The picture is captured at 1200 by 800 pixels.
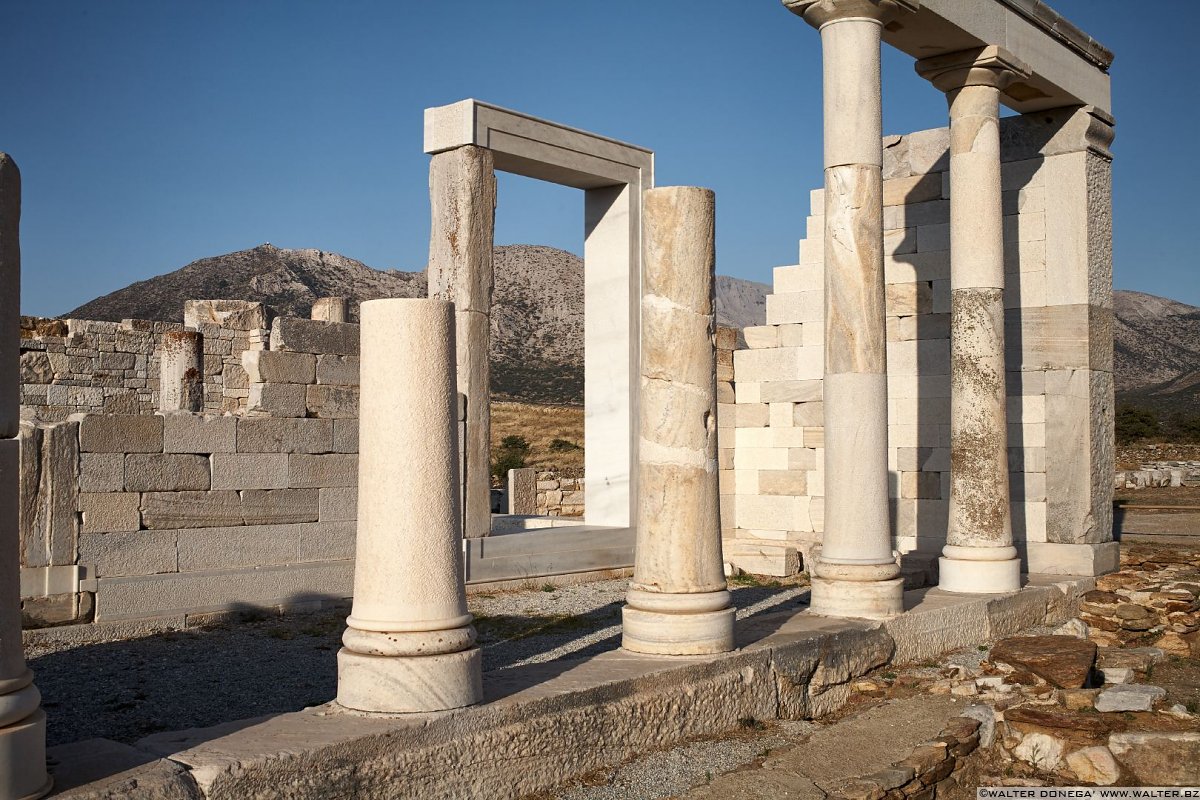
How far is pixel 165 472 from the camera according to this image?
10.5m

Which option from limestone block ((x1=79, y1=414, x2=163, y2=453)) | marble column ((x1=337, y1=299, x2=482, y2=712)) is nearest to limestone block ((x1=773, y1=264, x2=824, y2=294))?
limestone block ((x1=79, y1=414, x2=163, y2=453))

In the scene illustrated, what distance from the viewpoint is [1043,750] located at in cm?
678

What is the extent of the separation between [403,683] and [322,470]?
259 inches

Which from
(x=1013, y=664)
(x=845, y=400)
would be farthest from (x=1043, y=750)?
(x=845, y=400)

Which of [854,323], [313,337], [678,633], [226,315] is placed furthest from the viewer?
[226,315]

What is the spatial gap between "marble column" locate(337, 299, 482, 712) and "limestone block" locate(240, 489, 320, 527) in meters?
5.73

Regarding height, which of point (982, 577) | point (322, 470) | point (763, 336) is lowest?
point (982, 577)

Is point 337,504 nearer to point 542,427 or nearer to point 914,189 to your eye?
point 914,189

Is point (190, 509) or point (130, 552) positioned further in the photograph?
point (190, 509)

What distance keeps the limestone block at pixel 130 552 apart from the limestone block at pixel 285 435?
1159 mm

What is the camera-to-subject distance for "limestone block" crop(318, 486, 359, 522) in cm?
1180

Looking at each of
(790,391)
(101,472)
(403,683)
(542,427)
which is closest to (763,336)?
(790,391)

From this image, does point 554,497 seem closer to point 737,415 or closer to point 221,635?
point 737,415

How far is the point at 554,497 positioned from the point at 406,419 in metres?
14.6
